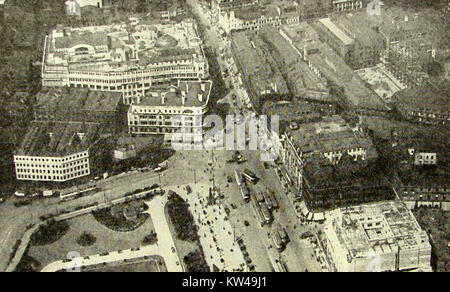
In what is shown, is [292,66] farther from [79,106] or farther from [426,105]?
[79,106]

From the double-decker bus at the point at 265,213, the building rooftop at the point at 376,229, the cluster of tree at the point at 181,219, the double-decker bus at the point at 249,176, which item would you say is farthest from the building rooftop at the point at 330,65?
the cluster of tree at the point at 181,219

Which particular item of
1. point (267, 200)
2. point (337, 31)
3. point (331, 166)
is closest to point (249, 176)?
point (267, 200)

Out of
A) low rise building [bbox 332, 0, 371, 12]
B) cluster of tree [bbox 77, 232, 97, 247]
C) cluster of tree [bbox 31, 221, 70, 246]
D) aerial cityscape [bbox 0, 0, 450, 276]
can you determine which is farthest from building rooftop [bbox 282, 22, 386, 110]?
cluster of tree [bbox 31, 221, 70, 246]

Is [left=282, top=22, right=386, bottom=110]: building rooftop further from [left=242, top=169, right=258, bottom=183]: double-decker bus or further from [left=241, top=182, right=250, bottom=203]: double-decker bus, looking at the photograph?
[left=241, top=182, right=250, bottom=203]: double-decker bus

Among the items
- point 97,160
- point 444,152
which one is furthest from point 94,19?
point 444,152

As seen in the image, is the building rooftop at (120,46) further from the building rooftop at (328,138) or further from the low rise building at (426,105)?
the low rise building at (426,105)
